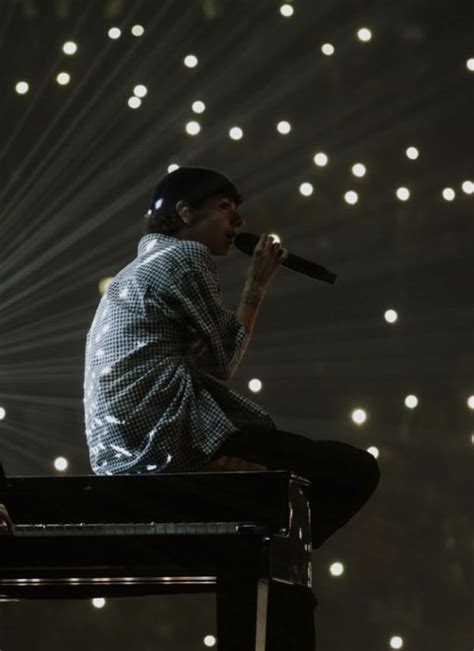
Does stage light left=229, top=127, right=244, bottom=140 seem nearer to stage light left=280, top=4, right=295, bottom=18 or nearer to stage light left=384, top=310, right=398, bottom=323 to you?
stage light left=280, top=4, right=295, bottom=18

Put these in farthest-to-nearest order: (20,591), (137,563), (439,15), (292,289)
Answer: (439,15) < (292,289) < (20,591) < (137,563)

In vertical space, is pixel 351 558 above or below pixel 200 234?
below

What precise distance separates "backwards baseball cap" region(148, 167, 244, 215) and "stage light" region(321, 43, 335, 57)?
986 mm

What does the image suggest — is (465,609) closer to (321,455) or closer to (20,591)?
(321,455)

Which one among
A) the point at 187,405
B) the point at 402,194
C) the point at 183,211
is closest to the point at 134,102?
the point at 402,194

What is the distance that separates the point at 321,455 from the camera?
1.59 metres

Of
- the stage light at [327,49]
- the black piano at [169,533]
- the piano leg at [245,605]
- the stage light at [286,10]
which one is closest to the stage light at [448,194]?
the stage light at [327,49]

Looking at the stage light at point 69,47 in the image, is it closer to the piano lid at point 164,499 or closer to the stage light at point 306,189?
the stage light at point 306,189

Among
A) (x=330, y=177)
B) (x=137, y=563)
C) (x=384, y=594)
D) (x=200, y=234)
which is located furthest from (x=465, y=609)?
(x=137, y=563)

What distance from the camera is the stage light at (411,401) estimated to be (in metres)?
2.55

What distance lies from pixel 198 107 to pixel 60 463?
2.74 feet

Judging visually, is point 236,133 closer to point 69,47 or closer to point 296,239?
point 296,239

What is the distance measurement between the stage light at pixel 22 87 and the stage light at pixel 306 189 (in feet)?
2.08

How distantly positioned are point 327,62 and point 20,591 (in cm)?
158
